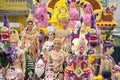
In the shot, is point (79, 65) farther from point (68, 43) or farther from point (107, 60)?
point (68, 43)

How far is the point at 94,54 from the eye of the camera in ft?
35.2

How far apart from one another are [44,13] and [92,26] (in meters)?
2.99

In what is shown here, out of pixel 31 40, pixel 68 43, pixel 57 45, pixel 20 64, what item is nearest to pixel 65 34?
pixel 68 43

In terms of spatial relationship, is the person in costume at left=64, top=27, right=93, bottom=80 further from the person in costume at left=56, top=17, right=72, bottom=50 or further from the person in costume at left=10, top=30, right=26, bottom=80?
the person in costume at left=56, top=17, right=72, bottom=50

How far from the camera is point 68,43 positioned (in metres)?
12.0

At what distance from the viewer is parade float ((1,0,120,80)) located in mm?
9828

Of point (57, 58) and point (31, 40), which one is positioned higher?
point (31, 40)

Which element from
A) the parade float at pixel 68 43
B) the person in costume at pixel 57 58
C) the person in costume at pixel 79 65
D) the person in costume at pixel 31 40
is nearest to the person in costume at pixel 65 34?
the parade float at pixel 68 43

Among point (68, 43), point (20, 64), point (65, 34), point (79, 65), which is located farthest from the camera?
point (65, 34)

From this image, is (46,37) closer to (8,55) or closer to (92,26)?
(92,26)

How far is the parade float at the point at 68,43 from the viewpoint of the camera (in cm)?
983

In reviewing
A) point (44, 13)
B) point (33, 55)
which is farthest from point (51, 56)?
point (44, 13)

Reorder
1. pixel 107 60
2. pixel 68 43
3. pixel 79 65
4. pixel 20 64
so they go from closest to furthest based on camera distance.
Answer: pixel 79 65
pixel 107 60
pixel 20 64
pixel 68 43

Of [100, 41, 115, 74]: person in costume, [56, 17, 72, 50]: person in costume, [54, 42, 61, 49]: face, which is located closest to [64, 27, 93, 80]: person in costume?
[100, 41, 115, 74]: person in costume
